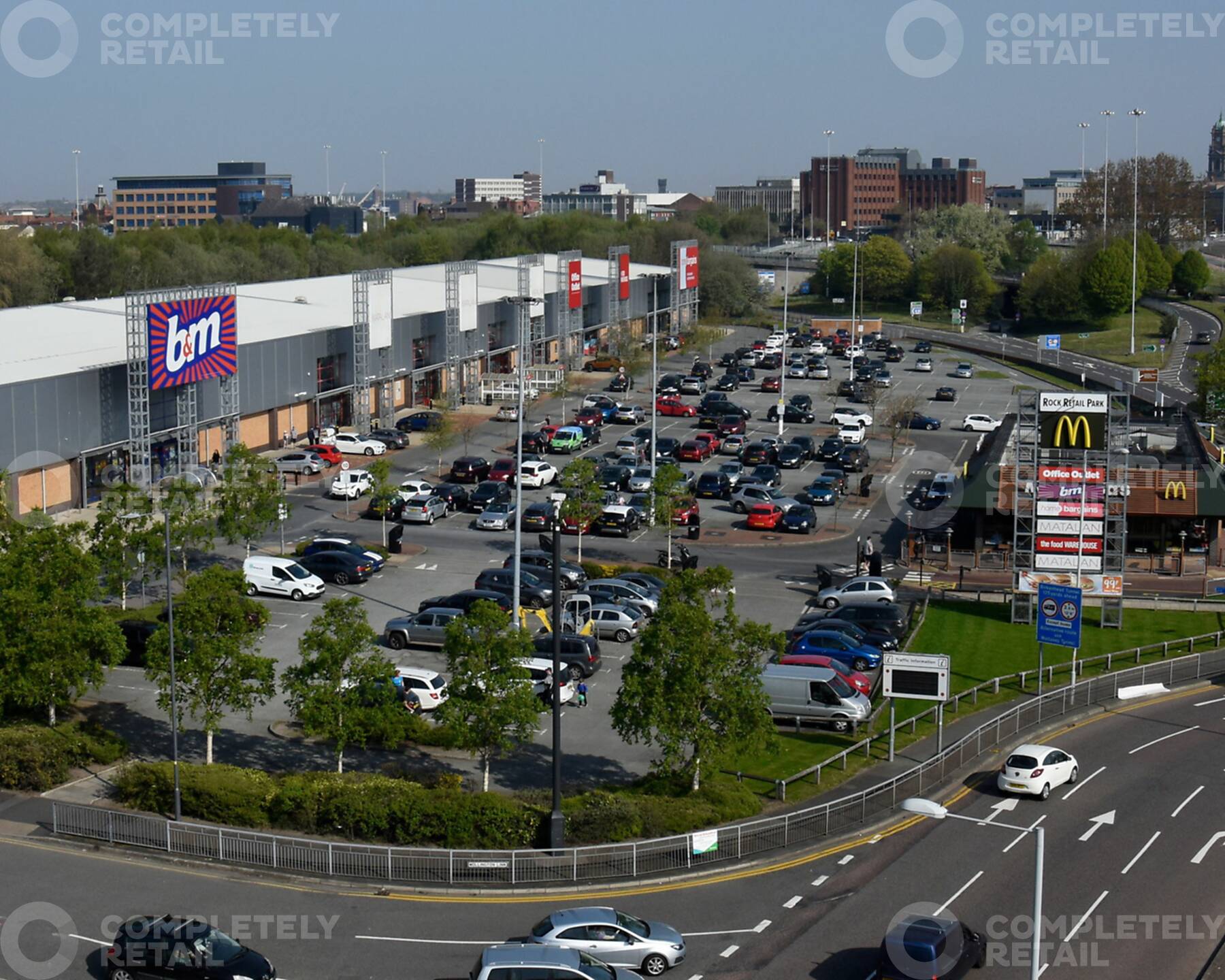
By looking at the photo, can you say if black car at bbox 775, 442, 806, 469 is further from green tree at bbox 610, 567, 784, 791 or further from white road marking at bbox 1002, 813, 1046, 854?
white road marking at bbox 1002, 813, 1046, 854

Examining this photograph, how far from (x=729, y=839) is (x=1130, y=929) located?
20.9 ft

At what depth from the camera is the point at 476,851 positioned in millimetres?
23531

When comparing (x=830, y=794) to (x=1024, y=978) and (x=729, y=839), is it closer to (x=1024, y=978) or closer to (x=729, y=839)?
(x=729, y=839)

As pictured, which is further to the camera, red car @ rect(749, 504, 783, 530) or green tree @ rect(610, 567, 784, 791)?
red car @ rect(749, 504, 783, 530)

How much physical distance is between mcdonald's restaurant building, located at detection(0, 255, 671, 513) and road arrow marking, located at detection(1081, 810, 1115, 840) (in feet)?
95.4

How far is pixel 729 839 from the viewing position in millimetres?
24094

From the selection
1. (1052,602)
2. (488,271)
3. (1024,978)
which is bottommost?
(1024,978)

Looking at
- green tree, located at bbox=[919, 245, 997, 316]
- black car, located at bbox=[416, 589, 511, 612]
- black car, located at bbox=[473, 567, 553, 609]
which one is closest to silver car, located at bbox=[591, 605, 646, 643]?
black car, located at bbox=[473, 567, 553, 609]

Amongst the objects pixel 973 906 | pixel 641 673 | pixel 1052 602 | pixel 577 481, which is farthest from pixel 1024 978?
pixel 577 481

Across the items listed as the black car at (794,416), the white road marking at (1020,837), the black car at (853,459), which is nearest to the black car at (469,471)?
Result: the black car at (853,459)

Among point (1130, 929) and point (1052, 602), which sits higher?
point (1052, 602)

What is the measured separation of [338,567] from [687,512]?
12.9 m

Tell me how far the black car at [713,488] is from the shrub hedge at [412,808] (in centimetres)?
2910

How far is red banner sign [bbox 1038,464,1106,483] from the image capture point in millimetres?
39594
